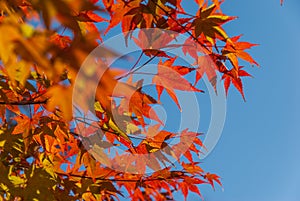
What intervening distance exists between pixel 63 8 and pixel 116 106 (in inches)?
28.2

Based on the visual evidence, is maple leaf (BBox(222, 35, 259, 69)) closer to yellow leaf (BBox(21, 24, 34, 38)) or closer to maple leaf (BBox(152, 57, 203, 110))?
maple leaf (BBox(152, 57, 203, 110))

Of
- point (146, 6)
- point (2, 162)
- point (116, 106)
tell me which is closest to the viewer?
point (146, 6)

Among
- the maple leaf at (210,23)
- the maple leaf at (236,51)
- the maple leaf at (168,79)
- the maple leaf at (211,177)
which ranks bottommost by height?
the maple leaf at (211,177)

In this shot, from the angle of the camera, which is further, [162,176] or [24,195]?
[162,176]

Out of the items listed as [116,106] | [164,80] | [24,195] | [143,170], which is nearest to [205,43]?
[164,80]

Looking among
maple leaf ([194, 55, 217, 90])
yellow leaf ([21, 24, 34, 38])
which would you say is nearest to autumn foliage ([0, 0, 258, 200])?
maple leaf ([194, 55, 217, 90])

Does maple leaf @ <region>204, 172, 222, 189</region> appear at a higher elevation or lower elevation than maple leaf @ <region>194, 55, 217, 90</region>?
lower

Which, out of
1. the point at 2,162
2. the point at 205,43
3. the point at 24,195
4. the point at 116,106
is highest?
the point at 205,43

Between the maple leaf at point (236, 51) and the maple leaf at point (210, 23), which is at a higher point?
the maple leaf at point (210, 23)

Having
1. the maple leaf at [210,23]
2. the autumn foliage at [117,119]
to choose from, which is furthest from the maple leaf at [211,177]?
the maple leaf at [210,23]

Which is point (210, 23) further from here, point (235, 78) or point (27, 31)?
point (27, 31)

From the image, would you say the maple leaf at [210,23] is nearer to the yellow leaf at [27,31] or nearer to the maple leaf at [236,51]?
the maple leaf at [236,51]

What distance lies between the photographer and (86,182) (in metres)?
1.31

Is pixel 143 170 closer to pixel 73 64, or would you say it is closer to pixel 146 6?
pixel 146 6
